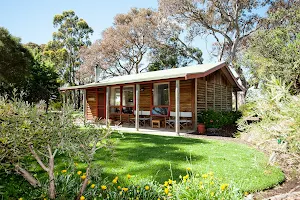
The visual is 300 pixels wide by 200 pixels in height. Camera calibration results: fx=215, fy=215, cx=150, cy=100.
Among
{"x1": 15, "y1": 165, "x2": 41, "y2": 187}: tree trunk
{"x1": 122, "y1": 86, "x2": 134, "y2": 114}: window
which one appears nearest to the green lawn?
{"x1": 15, "y1": 165, "x2": 41, "y2": 187}: tree trunk

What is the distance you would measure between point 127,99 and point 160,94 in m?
2.77

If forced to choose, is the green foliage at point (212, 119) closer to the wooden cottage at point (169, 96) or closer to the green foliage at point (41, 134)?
the wooden cottage at point (169, 96)

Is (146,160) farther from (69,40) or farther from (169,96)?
(69,40)

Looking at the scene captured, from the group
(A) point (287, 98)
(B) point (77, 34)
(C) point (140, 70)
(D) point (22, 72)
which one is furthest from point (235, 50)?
(B) point (77, 34)

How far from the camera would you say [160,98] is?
42.9 feet

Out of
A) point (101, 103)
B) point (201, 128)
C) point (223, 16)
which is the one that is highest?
point (223, 16)

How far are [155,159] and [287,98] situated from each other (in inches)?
150

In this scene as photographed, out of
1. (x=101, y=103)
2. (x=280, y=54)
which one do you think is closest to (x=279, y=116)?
(x=280, y=54)

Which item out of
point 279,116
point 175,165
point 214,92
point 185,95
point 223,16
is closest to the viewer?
point 279,116

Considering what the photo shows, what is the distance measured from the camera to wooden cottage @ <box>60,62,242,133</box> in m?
11.4

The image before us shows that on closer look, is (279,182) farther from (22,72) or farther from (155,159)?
(22,72)

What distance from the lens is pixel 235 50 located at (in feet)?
75.5

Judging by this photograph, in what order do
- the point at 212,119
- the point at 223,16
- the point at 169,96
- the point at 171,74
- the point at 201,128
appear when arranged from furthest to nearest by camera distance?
Answer: the point at 223,16
the point at 169,96
the point at 212,119
the point at 171,74
the point at 201,128

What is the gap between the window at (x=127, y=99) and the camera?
14500 mm
